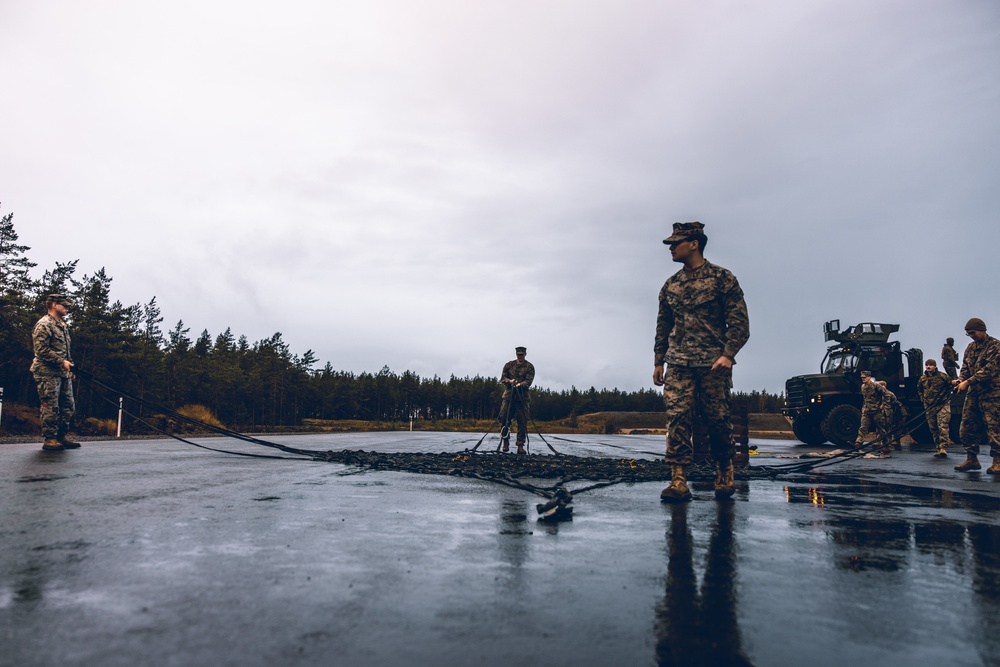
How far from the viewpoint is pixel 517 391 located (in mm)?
14078

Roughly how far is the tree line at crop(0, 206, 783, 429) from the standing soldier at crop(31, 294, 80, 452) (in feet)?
3.97

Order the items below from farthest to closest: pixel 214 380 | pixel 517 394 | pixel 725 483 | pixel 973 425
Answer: pixel 214 380
pixel 517 394
pixel 973 425
pixel 725 483

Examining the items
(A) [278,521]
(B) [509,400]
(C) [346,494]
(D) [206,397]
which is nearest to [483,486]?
(C) [346,494]

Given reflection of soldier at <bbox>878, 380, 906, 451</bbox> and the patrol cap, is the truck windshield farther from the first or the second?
the patrol cap

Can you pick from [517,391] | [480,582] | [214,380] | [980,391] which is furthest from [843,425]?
[214,380]

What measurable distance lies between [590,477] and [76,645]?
6.47m

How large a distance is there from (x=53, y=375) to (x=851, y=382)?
2162 cm

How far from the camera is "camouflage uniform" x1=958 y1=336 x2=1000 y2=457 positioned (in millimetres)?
10078

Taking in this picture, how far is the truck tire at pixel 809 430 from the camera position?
22.1 meters

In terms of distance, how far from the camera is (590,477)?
315 inches

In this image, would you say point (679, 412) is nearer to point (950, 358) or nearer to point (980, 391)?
point (980, 391)

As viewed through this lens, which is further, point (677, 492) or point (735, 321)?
point (735, 321)

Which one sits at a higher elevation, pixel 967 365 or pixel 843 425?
pixel 967 365

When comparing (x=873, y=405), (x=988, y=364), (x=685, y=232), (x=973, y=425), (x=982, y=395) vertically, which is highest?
(x=685, y=232)
